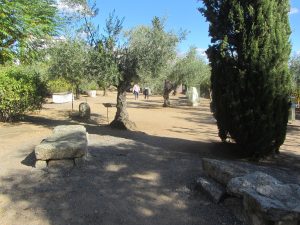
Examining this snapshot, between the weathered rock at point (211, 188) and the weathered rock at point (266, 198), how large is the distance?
0.26m

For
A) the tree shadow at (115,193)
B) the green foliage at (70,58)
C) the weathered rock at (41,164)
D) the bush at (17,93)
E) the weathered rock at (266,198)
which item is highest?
the green foliage at (70,58)

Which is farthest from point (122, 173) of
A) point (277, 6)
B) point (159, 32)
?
point (159, 32)

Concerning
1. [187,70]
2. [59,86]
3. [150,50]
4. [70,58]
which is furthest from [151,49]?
[59,86]

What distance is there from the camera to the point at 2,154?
25.7ft

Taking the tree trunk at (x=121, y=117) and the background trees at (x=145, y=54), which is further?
the tree trunk at (x=121, y=117)

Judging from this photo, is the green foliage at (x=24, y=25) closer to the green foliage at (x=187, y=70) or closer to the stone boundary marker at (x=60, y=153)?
the stone boundary marker at (x=60, y=153)

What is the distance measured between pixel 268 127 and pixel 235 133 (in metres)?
0.66

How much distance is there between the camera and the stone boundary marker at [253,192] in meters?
3.89

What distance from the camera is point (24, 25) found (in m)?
14.1

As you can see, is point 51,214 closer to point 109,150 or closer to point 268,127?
point 109,150

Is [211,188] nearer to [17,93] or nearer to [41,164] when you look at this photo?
[41,164]

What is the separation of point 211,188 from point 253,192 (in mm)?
1031

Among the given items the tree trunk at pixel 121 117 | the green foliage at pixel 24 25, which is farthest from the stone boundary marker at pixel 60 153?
the green foliage at pixel 24 25

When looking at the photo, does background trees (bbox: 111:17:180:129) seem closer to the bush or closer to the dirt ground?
the bush
